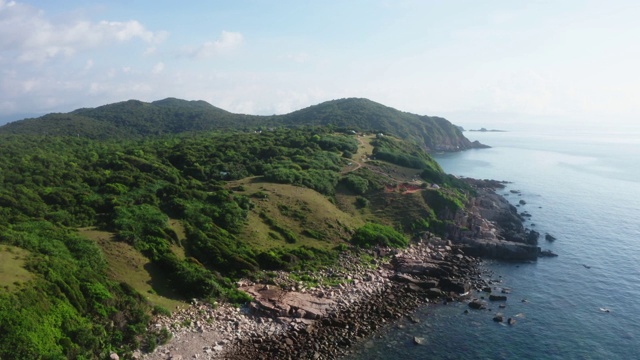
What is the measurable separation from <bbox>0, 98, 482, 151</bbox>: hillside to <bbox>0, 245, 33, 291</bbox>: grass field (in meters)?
97.5

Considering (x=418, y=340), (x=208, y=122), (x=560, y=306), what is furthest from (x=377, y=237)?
(x=208, y=122)

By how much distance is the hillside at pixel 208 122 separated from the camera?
4916 inches

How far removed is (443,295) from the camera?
41375 mm

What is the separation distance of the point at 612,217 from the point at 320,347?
2642 inches

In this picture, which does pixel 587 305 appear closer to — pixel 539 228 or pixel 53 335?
pixel 539 228

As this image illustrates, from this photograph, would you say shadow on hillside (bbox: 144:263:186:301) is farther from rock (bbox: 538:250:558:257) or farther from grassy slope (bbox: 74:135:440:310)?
rock (bbox: 538:250:558:257)

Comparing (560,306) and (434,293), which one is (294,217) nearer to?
(434,293)

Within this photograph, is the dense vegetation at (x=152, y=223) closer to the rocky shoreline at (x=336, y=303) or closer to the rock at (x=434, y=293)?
the rocky shoreline at (x=336, y=303)

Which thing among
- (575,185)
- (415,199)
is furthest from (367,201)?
(575,185)

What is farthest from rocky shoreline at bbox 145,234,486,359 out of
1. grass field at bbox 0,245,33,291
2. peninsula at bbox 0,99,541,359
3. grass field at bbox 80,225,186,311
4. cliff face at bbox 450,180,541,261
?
grass field at bbox 0,245,33,291

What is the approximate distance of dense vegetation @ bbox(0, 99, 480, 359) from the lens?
26766mm

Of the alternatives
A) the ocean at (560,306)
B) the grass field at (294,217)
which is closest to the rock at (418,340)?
the ocean at (560,306)

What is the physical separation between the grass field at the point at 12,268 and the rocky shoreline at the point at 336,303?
9.13m

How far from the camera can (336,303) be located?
37125 mm
